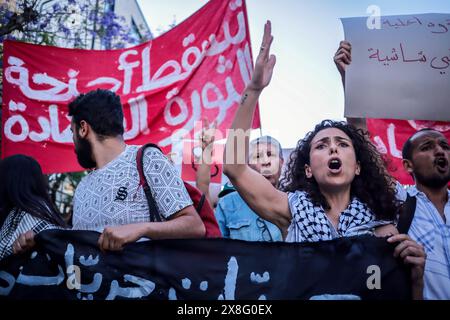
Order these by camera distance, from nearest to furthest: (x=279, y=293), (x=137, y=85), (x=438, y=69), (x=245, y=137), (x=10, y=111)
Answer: (x=279, y=293)
(x=245, y=137)
(x=438, y=69)
(x=10, y=111)
(x=137, y=85)

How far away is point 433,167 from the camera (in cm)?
268

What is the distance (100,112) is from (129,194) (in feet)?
1.57

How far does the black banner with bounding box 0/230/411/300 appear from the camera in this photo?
2.03 m

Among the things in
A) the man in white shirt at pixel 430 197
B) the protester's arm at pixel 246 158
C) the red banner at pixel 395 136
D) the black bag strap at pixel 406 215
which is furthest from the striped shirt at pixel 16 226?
the red banner at pixel 395 136

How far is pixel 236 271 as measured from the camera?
2.06 metres

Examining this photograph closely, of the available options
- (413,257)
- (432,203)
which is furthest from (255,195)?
(432,203)

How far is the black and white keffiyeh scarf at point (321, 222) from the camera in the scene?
2117 mm

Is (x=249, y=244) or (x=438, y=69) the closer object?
(x=249, y=244)

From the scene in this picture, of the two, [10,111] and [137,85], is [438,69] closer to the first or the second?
[137,85]

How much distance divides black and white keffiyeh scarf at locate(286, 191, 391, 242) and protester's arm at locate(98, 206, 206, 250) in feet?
1.31

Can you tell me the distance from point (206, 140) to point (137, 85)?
1135 mm

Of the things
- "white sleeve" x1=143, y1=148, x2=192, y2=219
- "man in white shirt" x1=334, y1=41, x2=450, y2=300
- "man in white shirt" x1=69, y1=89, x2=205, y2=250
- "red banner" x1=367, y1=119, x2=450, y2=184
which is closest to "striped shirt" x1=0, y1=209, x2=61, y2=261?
"man in white shirt" x1=69, y1=89, x2=205, y2=250

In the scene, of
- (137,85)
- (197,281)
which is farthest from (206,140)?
(197,281)

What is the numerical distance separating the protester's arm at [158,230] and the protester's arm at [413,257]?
790 mm
